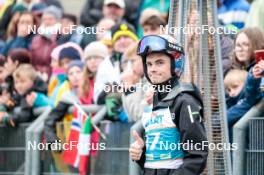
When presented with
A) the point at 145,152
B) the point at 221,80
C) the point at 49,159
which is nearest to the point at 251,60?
the point at 221,80

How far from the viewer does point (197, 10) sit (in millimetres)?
8828

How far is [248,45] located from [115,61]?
95.7 inches

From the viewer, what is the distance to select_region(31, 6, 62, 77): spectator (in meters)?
14.7

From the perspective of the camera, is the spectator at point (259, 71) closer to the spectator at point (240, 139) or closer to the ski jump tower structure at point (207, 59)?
the spectator at point (240, 139)

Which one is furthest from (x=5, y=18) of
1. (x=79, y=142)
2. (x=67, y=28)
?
(x=79, y=142)

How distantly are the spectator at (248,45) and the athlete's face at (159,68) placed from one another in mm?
2134

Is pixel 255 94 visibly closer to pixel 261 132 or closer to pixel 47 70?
pixel 261 132

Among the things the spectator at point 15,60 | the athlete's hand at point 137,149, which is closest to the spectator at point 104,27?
the spectator at point 15,60

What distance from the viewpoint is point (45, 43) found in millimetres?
14875

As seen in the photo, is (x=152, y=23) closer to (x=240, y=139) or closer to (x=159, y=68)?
(x=240, y=139)

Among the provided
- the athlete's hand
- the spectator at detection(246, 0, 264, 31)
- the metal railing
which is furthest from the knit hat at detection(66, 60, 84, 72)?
the athlete's hand

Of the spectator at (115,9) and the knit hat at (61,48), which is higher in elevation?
the spectator at (115,9)

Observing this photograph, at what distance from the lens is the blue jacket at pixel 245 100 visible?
31.5ft

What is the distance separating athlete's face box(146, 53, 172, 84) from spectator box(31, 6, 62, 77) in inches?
246
